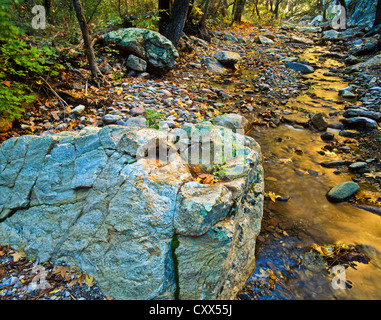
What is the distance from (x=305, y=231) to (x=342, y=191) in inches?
54.0

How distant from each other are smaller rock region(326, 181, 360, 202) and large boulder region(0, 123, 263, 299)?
2053 millimetres

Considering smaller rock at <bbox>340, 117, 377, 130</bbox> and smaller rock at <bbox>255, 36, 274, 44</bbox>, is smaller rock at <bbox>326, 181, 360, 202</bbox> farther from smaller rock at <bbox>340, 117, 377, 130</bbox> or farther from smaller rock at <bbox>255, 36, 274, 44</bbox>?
smaller rock at <bbox>255, 36, 274, 44</bbox>

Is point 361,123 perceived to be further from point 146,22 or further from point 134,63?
point 134,63

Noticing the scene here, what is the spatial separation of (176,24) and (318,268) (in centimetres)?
956

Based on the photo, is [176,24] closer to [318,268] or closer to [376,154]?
[376,154]

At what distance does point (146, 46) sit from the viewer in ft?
24.4

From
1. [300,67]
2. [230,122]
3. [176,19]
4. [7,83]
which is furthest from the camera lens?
[300,67]

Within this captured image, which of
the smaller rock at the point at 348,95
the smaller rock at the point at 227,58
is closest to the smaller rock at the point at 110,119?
the smaller rock at the point at 227,58

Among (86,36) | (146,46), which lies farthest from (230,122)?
(146,46)

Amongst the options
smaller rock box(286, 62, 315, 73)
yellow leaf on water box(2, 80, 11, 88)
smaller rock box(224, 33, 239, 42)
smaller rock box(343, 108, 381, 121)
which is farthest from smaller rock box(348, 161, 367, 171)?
smaller rock box(224, 33, 239, 42)

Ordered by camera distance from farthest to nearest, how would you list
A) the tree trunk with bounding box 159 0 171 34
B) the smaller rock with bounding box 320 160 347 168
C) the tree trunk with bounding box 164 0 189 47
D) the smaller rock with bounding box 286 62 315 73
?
1. the smaller rock with bounding box 286 62 315 73
2. the tree trunk with bounding box 159 0 171 34
3. the tree trunk with bounding box 164 0 189 47
4. the smaller rock with bounding box 320 160 347 168

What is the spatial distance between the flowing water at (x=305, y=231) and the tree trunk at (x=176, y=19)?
5.88 meters

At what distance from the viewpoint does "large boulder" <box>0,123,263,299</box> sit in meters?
2.16
